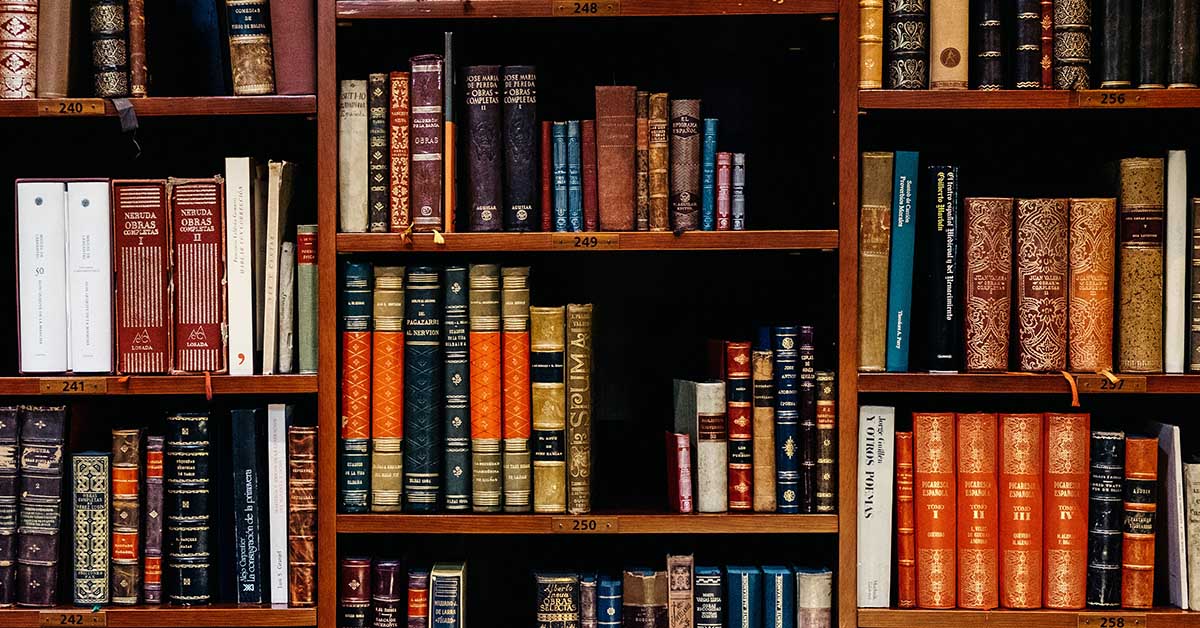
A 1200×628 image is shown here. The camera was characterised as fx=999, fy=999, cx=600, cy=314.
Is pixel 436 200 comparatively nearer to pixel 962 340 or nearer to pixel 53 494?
pixel 53 494

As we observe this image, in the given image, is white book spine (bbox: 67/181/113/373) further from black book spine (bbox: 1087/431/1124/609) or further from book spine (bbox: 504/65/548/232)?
black book spine (bbox: 1087/431/1124/609)

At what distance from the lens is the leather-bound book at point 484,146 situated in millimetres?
1586

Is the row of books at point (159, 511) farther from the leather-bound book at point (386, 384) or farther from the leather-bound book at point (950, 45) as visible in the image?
the leather-bound book at point (950, 45)

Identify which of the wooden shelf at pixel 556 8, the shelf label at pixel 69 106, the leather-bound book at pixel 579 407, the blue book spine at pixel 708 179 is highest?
the wooden shelf at pixel 556 8

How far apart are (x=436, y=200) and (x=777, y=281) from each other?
0.71 meters

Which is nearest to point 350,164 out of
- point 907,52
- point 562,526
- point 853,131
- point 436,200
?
point 436,200

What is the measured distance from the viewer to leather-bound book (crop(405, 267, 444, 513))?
5.27 ft

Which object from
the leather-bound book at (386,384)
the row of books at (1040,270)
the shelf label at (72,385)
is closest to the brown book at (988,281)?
the row of books at (1040,270)

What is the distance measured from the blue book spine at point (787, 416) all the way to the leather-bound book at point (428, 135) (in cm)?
58

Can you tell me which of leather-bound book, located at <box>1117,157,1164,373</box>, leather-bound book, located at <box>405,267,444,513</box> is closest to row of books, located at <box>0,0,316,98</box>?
leather-bound book, located at <box>405,267,444,513</box>

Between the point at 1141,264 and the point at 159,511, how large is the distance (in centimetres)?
161

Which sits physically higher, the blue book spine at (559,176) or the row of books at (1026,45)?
the row of books at (1026,45)

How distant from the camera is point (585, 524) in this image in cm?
158

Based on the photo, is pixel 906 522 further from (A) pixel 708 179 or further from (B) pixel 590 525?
(A) pixel 708 179
